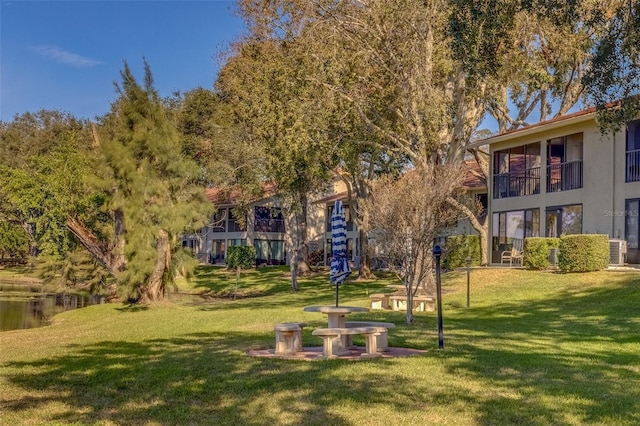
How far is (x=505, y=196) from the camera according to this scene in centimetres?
3259

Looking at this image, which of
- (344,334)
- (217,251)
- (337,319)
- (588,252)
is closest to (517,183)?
(588,252)

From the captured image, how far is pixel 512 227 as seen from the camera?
31875 mm

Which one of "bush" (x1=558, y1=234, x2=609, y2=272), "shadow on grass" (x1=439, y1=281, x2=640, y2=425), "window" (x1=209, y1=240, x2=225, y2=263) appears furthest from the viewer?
"window" (x1=209, y1=240, x2=225, y2=263)

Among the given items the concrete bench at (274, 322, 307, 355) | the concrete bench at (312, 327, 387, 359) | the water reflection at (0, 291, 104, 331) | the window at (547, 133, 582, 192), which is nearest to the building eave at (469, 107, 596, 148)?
the window at (547, 133, 582, 192)

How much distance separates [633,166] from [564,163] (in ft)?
12.0

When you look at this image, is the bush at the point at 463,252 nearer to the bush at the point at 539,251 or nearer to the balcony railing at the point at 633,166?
the bush at the point at 539,251

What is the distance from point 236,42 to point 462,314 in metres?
23.1

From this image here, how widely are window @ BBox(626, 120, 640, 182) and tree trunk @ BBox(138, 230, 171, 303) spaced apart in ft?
56.1

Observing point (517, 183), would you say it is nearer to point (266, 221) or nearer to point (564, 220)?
point (564, 220)

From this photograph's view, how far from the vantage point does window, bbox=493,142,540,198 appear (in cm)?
3116

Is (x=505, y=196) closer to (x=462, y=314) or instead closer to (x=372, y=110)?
(x=372, y=110)

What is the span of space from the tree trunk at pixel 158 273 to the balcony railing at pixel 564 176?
16.0 m

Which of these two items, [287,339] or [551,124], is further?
[551,124]

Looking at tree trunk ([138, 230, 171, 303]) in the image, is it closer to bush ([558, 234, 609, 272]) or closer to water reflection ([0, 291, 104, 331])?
water reflection ([0, 291, 104, 331])
